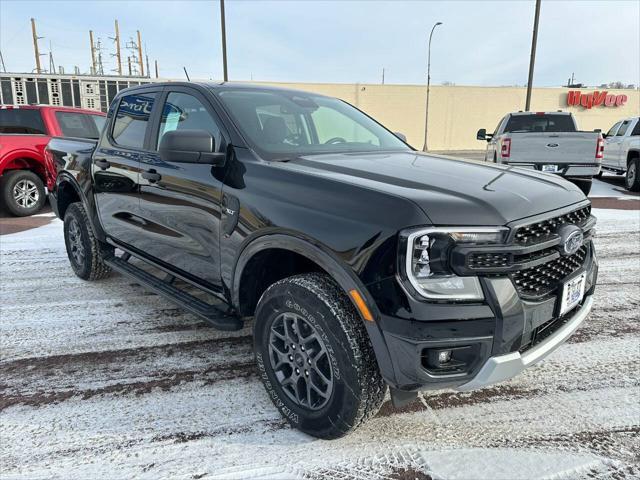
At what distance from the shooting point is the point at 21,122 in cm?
837

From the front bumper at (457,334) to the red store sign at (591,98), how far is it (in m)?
40.9

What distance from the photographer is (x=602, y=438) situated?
2.37 m

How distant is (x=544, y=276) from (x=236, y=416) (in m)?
1.74

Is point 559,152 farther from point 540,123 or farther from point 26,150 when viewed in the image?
point 26,150

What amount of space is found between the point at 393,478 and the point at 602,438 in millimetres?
1133

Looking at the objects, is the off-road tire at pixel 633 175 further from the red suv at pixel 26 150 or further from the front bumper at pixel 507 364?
the red suv at pixel 26 150

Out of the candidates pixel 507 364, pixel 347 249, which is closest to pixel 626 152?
pixel 507 364

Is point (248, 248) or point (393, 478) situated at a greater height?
point (248, 248)

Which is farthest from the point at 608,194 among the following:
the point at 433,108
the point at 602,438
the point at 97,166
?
the point at 433,108

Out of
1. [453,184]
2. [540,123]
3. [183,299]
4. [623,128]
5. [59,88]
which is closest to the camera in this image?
[453,184]

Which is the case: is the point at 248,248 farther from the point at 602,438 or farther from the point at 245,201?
the point at 602,438

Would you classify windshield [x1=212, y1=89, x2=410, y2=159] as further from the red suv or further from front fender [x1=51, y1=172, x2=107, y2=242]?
the red suv

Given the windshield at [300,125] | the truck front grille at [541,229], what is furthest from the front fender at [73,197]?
the truck front grille at [541,229]

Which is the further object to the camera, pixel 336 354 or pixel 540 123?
pixel 540 123
